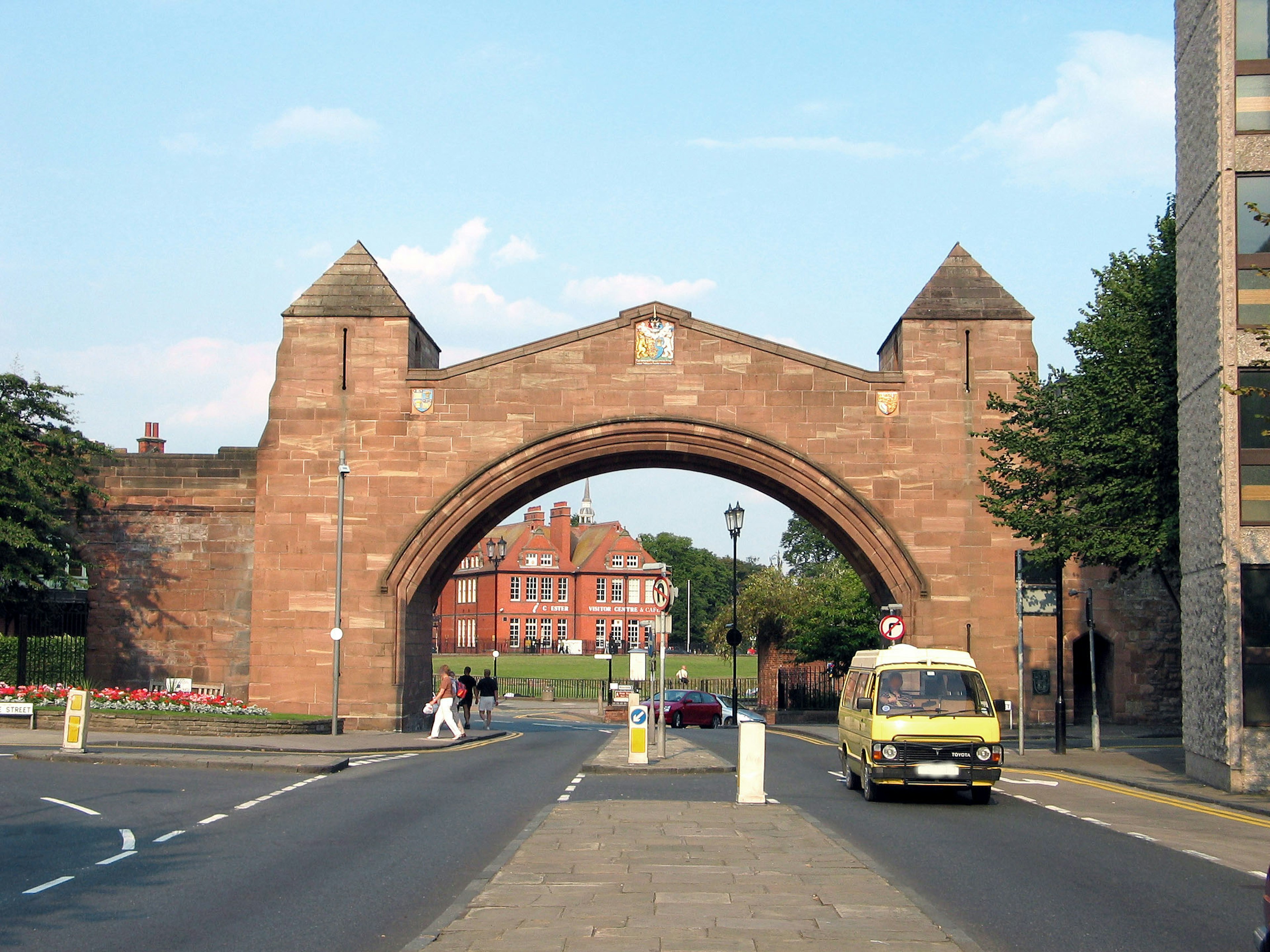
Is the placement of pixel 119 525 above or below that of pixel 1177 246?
below

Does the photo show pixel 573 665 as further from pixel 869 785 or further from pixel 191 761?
pixel 869 785

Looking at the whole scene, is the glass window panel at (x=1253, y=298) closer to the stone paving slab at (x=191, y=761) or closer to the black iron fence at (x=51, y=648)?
the stone paving slab at (x=191, y=761)

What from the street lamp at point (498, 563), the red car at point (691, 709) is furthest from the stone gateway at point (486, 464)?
the street lamp at point (498, 563)

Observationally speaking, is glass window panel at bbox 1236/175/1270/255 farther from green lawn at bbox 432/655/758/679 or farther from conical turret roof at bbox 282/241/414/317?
green lawn at bbox 432/655/758/679

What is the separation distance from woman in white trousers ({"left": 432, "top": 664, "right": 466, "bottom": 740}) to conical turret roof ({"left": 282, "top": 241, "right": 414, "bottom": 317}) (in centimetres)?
894

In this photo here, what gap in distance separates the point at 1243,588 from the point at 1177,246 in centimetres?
598

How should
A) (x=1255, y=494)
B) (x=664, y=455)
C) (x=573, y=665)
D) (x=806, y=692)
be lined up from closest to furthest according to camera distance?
(x=1255, y=494) < (x=664, y=455) < (x=806, y=692) < (x=573, y=665)

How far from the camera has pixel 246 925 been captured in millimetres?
8273

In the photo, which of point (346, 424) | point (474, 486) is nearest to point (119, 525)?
point (346, 424)

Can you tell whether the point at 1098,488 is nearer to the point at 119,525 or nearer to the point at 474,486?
the point at 474,486

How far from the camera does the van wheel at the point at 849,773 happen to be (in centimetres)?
1809

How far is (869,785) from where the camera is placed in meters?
16.4

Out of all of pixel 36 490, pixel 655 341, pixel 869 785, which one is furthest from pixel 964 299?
pixel 36 490

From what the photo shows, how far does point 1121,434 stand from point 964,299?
29.7 feet
